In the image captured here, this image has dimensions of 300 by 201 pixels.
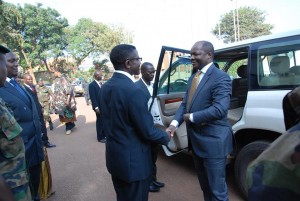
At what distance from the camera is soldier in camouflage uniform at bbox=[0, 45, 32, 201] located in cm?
164

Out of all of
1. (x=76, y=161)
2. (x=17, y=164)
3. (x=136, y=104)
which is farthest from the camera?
(x=76, y=161)

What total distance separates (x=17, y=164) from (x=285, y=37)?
109 inches

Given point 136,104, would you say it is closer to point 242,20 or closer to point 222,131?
point 222,131

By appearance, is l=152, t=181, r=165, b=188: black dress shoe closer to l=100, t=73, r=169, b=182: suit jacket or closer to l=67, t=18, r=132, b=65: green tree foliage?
l=100, t=73, r=169, b=182: suit jacket

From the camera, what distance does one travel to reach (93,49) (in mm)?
36250

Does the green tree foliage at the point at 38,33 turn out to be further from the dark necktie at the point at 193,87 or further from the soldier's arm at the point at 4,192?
the soldier's arm at the point at 4,192

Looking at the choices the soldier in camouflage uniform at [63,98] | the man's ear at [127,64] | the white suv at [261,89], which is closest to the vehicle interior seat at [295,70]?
the white suv at [261,89]

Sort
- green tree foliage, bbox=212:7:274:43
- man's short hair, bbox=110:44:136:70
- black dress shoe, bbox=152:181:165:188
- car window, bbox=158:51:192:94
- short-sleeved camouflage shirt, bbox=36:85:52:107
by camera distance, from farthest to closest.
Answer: green tree foliage, bbox=212:7:274:43, short-sleeved camouflage shirt, bbox=36:85:52:107, car window, bbox=158:51:192:94, black dress shoe, bbox=152:181:165:188, man's short hair, bbox=110:44:136:70

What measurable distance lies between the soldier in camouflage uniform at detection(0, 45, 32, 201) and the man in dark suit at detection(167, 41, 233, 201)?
4.39ft

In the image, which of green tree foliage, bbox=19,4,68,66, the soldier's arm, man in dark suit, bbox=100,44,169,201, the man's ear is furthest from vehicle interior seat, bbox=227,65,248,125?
green tree foliage, bbox=19,4,68,66

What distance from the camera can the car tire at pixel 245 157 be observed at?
9.38 feet

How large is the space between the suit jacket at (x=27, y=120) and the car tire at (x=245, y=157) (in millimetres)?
2414

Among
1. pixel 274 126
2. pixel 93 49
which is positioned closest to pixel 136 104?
pixel 274 126

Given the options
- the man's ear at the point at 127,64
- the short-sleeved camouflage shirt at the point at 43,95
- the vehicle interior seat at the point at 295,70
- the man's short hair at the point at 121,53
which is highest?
the man's short hair at the point at 121,53
